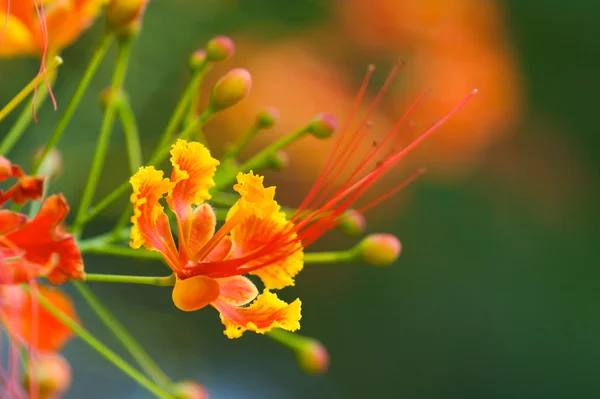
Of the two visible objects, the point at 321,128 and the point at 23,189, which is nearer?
the point at 23,189

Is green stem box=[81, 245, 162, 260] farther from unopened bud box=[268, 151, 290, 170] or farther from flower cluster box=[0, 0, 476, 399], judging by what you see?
unopened bud box=[268, 151, 290, 170]

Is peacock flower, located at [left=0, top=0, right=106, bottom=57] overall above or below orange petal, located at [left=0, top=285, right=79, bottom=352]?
above

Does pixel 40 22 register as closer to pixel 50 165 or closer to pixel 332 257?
pixel 50 165

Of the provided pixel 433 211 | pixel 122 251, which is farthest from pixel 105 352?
pixel 433 211

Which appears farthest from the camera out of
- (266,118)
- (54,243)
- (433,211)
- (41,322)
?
(433,211)

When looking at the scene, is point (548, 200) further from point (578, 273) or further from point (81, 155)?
point (81, 155)

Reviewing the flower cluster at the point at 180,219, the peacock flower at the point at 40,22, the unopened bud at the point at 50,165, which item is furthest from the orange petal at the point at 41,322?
the peacock flower at the point at 40,22

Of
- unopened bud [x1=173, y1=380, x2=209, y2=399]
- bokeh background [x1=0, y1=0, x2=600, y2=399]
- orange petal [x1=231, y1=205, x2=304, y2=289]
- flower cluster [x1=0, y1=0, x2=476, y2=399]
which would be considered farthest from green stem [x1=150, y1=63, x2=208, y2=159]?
bokeh background [x1=0, y1=0, x2=600, y2=399]
